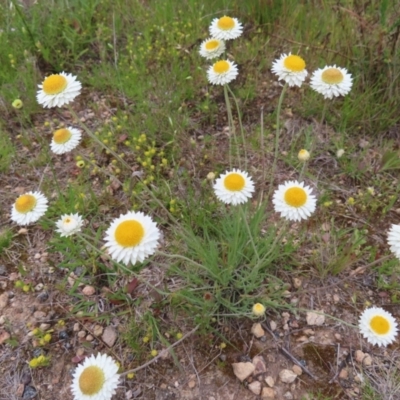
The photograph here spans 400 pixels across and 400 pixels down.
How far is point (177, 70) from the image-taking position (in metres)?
3.14

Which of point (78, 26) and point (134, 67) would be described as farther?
point (78, 26)

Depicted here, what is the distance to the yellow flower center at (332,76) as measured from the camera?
2002 millimetres

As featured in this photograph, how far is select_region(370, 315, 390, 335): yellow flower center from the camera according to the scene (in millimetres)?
1689

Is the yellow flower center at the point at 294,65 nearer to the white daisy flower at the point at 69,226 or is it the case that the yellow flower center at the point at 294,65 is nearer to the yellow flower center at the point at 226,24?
the yellow flower center at the point at 226,24

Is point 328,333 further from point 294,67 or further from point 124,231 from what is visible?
point 294,67

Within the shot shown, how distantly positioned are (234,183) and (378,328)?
0.88 meters

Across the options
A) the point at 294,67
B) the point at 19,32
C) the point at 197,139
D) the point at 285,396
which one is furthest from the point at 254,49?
the point at 285,396

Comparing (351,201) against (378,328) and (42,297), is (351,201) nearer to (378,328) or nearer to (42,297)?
(378,328)

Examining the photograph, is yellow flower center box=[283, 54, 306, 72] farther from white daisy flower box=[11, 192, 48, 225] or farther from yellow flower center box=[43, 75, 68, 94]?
white daisy flower box=[11, 192, 48, 225]

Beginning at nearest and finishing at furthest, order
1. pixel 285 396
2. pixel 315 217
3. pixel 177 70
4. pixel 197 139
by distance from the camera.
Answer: pixel 285 396 < pixel 315 217 < pixel 197 139 < pixel 177 70

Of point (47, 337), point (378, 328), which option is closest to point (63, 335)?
point (47, 337)

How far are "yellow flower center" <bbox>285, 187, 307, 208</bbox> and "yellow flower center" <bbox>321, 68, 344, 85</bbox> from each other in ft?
2.18

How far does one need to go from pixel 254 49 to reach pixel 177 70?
676 mm

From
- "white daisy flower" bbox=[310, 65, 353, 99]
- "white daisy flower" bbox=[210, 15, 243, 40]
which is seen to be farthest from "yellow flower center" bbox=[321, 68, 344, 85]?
"white daisy flower" bbox=[210, 15, 243, 40]
